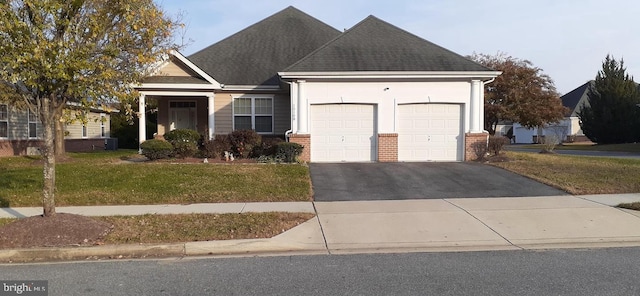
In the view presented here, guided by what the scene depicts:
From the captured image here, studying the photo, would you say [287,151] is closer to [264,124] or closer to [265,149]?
[265,149]

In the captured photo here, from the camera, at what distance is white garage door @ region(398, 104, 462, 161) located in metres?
17.0

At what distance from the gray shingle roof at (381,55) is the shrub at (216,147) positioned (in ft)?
11.0

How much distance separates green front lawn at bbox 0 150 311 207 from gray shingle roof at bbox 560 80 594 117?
49.7 metres

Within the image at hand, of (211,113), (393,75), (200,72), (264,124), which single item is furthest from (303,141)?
(200,72)

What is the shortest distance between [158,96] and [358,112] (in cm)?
846

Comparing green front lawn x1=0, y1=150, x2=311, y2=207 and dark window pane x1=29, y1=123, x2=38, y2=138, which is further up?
dark window pane x1=29, y1=123, x2=38, y2=138

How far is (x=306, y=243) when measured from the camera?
738 centimetres

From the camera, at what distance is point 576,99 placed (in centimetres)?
5616

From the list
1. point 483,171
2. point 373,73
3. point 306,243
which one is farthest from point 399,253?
point 373,73

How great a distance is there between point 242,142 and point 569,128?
4836 cm

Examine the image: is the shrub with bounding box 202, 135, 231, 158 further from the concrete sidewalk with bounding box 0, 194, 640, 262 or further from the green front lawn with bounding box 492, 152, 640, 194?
the green front lawn with bounding box 492, 152, 640, 194

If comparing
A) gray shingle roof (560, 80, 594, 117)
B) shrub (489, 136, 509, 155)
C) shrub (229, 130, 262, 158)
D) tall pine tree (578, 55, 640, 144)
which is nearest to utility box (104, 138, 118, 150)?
shrub (229, 130, 262, 158)

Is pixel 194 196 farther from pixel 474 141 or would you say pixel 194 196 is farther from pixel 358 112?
pixel 474 141

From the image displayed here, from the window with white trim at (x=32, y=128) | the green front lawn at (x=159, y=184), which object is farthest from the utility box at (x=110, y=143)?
the green front lawn at (x=159, y=184)
